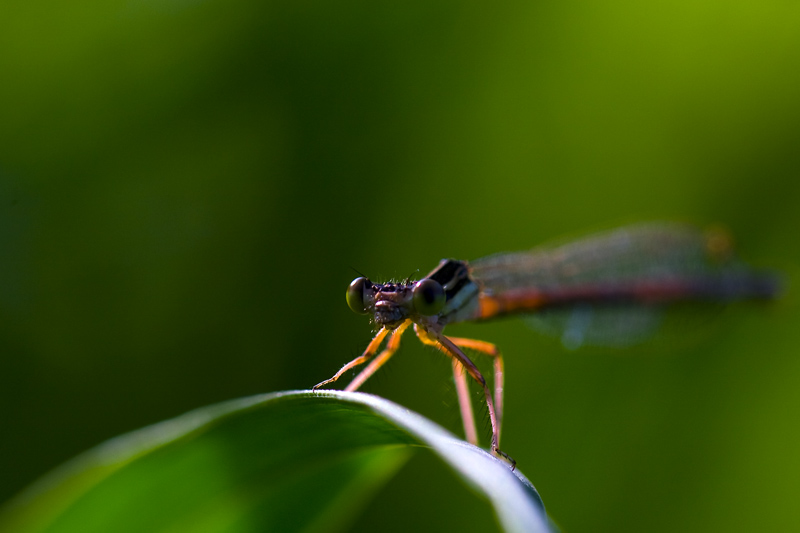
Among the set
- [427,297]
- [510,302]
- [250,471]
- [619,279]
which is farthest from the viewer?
[619,279]

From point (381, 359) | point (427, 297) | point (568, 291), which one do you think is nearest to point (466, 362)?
point (427, 297)

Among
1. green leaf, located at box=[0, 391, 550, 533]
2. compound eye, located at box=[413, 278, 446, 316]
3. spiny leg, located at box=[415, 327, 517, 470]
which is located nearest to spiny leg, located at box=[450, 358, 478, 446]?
spiny leg, located at box=[415, 327, 517, 470]

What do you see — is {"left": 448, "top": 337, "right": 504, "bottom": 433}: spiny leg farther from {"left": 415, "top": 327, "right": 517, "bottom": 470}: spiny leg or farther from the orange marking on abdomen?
the orange marking on abdomen

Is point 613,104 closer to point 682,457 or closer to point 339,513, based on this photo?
point 682,457

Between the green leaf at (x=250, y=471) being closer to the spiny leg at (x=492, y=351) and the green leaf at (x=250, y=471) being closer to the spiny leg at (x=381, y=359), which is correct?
the spiny leg at (x=381, y=359)

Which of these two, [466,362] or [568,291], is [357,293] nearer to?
[466,362]

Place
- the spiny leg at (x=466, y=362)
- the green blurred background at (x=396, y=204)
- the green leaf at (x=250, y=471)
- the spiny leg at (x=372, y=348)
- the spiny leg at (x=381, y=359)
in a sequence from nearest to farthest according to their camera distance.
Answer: the green leaf at (x=250, y=471) < the spiny leg at (x=466, y=362) < the spiny leg at (x=372, y=348) < the spiny leg at (x=381, y=359) < the green blurred background at (x=396, y=204)

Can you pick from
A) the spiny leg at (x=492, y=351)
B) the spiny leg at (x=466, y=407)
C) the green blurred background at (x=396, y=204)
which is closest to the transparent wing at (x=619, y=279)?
the green blurred background at (x=396, y=204)

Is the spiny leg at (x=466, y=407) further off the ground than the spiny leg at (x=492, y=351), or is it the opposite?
the spiny leg at (x=492, y=351)
